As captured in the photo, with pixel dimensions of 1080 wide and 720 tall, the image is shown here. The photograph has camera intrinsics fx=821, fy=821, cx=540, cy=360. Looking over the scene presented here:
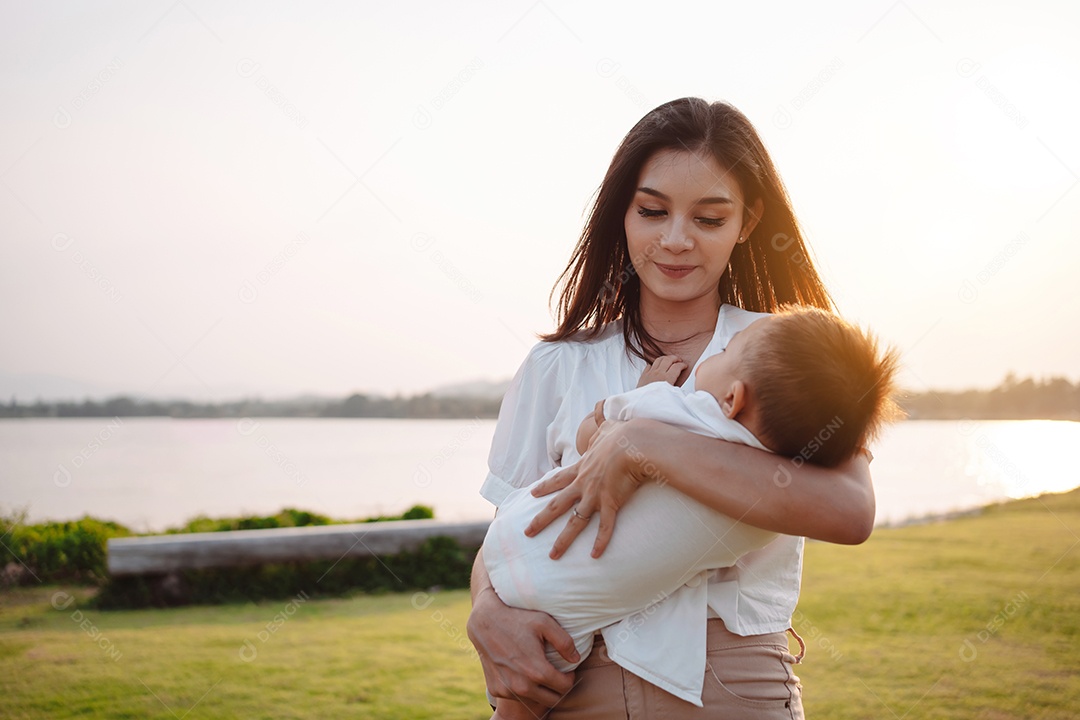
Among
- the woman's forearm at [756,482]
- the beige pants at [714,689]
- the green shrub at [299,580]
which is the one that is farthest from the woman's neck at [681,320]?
the green shrub at [299,580]

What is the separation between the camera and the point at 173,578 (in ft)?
15.9

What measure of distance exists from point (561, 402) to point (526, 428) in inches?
3.9

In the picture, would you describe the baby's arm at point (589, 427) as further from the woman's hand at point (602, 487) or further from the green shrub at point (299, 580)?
the green shrub at point (299, 580)

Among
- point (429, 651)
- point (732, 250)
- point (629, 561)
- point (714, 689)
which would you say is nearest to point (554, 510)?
point (629, 561)

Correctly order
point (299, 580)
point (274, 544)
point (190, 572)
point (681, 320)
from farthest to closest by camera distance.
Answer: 1. point (299, 580)
2. point (274, 544)
3. point (190, 572)
4. point (681, 320)

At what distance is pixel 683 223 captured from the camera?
1.77m

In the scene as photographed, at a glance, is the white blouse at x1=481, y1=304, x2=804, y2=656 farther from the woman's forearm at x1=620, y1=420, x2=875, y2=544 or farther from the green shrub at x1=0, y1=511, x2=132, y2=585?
the green shrub at x1=0, y1=511, x2=132, y2=585

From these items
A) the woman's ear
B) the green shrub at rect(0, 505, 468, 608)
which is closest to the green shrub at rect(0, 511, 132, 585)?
the green shrub at rect(0, 505, 468, 608)

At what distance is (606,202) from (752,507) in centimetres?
90

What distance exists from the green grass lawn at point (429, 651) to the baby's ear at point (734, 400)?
2178 millimetres

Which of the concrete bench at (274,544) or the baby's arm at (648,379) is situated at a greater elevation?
the baby's arm at (648,379)

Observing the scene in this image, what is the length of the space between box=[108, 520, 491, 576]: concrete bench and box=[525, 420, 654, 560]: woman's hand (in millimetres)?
3910

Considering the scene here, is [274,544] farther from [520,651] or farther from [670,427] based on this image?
[670,427]

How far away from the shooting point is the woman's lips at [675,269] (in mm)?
1805
